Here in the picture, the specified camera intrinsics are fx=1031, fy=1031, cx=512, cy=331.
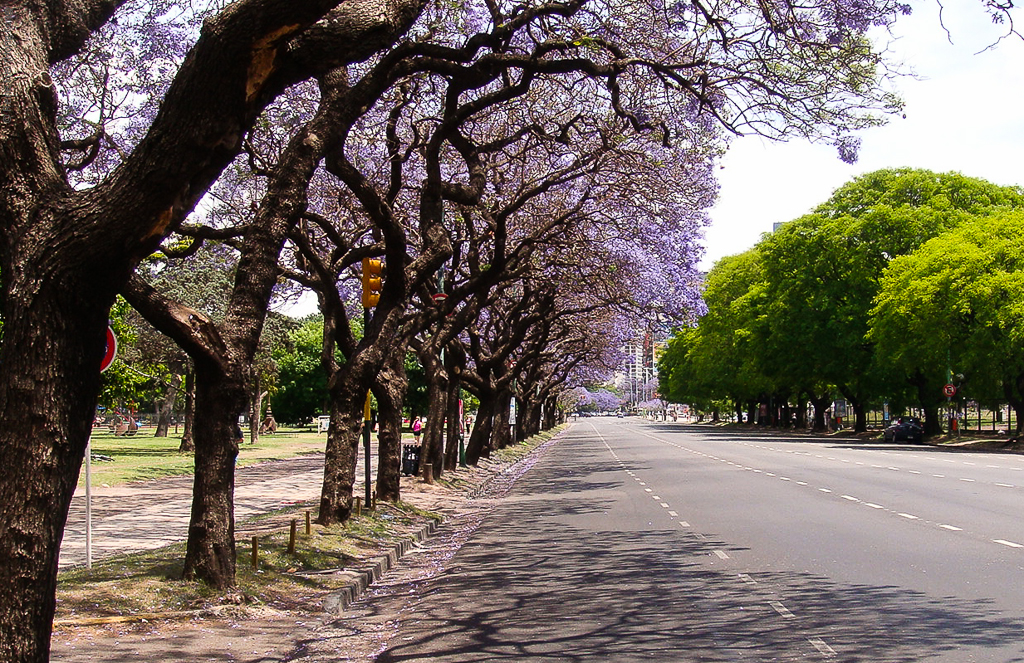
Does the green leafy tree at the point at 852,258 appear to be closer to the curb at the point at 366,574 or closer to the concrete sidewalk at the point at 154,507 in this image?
the concrete sidewalk at the point at 154,507

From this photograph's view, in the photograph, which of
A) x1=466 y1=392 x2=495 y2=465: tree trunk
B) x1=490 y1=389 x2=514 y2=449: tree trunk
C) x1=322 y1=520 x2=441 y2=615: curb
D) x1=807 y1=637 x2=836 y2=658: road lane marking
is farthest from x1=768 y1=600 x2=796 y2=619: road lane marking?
x1=490 y1=389 x2=514 y2=449: tree trunk

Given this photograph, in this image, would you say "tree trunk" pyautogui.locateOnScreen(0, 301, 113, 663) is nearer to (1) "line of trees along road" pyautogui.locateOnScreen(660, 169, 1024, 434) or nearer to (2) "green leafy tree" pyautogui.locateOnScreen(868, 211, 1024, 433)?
(2) "green leafy tree" pyautogui.locateOnScreen(868, 211, 1024, 433)

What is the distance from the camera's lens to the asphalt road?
287 inches

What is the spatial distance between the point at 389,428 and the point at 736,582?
31.3 ft

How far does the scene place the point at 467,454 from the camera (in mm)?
33219

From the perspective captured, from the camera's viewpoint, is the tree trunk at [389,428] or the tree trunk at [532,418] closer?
the tree trunk at [389,428]

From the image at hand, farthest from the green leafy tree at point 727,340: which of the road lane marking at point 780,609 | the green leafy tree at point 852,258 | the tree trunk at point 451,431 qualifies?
the road lane marking at point 780,609

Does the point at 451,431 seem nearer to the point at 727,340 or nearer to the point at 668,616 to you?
the point at 668,616

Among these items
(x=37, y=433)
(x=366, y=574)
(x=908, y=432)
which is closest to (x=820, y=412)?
(x=908, y=432)

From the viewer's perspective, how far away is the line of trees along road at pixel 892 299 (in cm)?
3997

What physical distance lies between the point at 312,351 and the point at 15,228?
76461 millimetres

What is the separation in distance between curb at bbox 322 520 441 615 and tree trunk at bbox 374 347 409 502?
2.68 meters

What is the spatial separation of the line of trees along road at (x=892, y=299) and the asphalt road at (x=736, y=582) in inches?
874

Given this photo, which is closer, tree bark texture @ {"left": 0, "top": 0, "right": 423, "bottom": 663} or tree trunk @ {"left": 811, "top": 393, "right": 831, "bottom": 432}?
tree bark texture @ {"left": 0, "top": 0, "right": 423, "bottom": 663}
